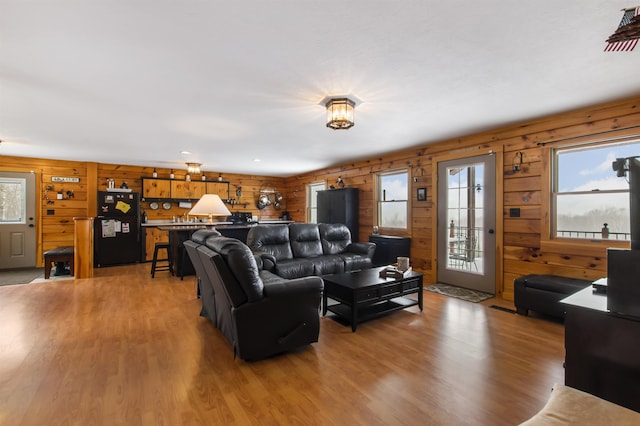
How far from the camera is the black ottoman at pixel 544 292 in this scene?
3084 mm

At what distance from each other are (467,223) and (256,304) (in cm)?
361

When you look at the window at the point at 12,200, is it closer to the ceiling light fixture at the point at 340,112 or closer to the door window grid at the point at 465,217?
the ceiling light fixture at the point at 340,112

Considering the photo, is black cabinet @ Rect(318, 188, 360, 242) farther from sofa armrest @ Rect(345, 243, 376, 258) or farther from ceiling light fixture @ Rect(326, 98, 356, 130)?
ceiling light fixture @ Rect(326, 98, 356, 130)

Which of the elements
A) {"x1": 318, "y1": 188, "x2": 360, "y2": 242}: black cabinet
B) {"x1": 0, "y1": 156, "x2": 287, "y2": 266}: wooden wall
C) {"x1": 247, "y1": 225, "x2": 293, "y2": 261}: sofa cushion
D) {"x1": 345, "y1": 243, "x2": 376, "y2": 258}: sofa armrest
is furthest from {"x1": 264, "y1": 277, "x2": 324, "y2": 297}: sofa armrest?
{"x1": 0, "y1": 156, "x2": 287, "y2": 266}: wooden wall

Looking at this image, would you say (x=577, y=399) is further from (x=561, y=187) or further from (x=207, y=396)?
(x=561, y=187)

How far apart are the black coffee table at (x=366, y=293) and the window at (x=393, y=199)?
2.24m

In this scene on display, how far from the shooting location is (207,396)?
6.26 feet

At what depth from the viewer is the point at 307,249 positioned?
4.76 m

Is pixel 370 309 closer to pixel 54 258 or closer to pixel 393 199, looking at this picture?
pixel 393 199

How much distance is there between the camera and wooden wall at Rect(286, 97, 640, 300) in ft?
10.5

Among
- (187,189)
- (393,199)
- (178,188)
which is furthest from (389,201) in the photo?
(178,188)

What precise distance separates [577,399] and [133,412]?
2260mm

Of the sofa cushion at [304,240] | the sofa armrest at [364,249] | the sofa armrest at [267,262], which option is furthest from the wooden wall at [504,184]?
the sofa armrest at [267,262]

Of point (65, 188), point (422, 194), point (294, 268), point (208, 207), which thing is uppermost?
point (65, 188)
